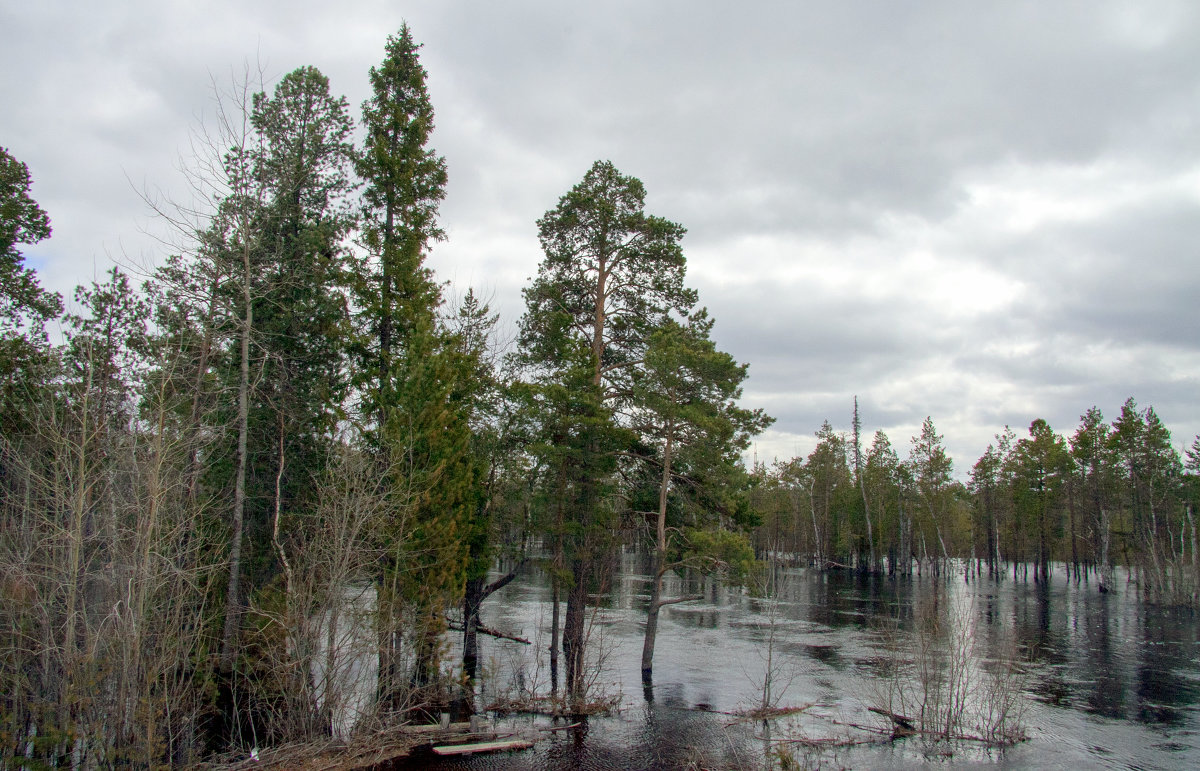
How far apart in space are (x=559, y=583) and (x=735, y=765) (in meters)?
8.73

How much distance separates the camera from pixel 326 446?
68.1 feet

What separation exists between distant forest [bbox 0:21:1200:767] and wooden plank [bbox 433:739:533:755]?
1.30 metres

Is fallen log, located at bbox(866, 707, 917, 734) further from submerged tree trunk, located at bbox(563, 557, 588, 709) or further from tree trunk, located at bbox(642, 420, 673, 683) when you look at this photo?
submerged tree trunk, located at bbox(563, 557, 588, 709)

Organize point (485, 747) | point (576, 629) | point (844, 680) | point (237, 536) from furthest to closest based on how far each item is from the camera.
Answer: point (844, 680), point (576, 629), point (237, 536), point (485, 747)

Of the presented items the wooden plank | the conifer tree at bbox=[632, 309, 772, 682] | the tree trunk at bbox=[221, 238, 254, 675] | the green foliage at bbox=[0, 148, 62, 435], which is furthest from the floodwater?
the green foliage at bbox=[0, 148, 62, 435]

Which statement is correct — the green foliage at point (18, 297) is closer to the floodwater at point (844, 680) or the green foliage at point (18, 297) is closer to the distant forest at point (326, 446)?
the distant forest at point (326, 446)

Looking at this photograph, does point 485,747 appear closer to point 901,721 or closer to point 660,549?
point 660,549

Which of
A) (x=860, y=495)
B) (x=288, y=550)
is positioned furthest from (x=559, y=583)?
(x=860, y=495)

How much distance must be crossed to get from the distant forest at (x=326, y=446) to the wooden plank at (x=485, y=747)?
51.2 inches

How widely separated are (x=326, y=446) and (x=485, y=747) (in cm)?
973

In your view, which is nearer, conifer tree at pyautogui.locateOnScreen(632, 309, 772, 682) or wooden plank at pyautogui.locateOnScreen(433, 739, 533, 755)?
wooden plank at pyautogui.locateOnScreen(433, 739, 533, 755)

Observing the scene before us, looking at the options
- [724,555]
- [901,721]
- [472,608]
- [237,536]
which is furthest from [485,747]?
A: [901,721]

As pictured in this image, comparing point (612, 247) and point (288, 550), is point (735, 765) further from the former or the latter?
point (612, 247)

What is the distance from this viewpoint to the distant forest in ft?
43.5
